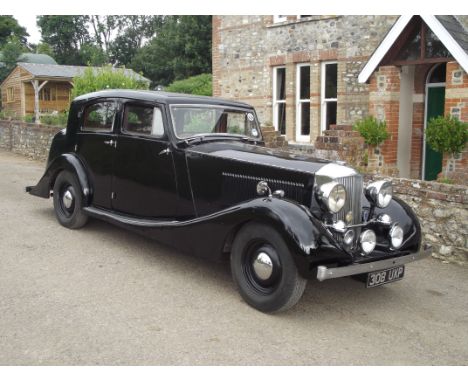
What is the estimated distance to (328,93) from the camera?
1475 cm

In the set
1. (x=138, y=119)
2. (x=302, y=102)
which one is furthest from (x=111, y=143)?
(x=302, y=102)

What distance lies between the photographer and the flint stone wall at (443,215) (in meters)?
6.27

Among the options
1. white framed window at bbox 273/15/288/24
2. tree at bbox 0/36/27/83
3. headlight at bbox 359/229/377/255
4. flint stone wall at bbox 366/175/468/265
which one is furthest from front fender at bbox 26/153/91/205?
tree at bbox 0/36/27/83

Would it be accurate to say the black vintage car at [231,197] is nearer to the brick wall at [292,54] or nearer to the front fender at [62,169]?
the front fender at [62,169]

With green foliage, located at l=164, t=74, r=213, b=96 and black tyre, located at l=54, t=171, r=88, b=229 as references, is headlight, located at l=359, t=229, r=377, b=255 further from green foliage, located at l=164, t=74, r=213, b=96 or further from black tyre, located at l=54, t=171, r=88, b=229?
green foliage, located at l=164, t=74, r=213, b=96

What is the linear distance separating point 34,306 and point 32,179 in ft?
25.3

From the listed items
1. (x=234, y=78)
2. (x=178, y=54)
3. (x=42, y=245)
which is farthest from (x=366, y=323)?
(x=178, y=54)

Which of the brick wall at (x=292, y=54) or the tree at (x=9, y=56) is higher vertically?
the tree at (x=9, y=56)

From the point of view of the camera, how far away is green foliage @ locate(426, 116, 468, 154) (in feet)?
30.9

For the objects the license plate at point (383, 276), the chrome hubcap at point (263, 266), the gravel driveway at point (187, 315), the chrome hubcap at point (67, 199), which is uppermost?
the chrome hubcap at point (67, 199)

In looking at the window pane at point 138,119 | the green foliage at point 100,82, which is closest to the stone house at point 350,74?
the green foliage at point 100,82

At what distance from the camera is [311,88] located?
14898 millimetres

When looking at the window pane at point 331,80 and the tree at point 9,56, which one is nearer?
the window pane at point 331,80

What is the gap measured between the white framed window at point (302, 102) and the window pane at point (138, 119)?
959 cm
